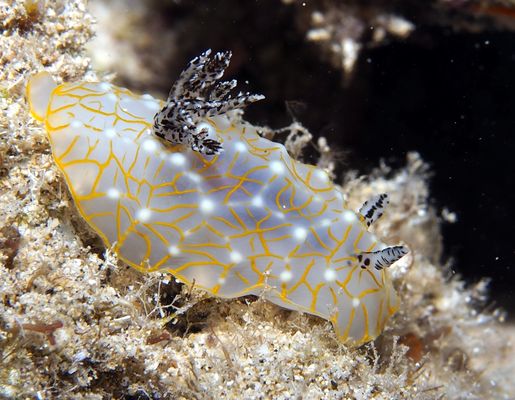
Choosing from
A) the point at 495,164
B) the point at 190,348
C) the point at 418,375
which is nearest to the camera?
the point at 190,348

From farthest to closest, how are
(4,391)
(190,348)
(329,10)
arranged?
(329,10), (190,348), (4,391)

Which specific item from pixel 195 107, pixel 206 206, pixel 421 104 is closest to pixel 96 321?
pixel 206 206

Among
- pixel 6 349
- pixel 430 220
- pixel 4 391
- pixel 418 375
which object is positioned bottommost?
pixel 4 391

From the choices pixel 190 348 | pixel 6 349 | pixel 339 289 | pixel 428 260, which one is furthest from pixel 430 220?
pixel 6 349

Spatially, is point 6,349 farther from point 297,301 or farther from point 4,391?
point 297,301

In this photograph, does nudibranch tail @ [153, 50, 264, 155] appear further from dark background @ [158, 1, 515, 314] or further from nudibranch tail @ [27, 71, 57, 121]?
dark background @ [158, 1, 515, 314]

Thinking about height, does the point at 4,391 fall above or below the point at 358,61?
below

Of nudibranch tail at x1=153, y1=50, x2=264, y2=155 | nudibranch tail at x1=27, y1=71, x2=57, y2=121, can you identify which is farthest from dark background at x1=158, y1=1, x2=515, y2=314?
nudibranch tail at x1=27, y1=71, x2=57, y2=121

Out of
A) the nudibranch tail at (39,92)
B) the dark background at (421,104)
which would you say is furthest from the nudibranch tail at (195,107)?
the dark background at (421,104)
